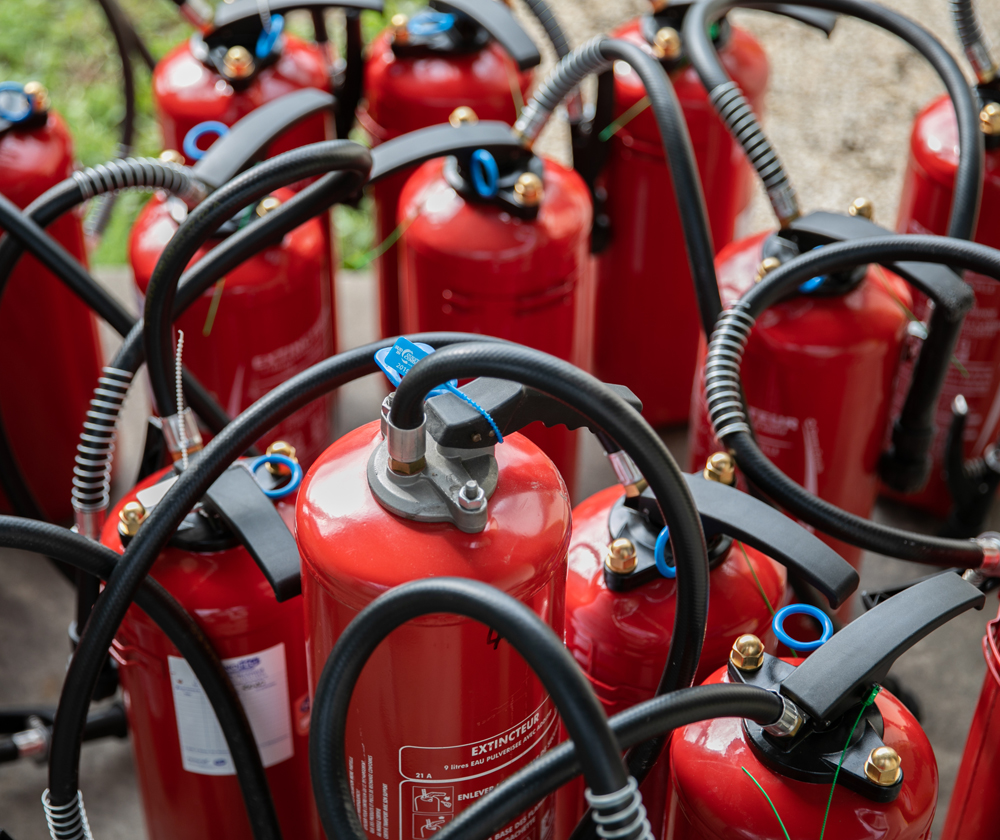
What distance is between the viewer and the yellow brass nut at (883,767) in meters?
0.70

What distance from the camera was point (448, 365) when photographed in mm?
623

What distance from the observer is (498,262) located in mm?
1183

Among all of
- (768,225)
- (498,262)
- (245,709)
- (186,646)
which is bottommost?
(768,225)

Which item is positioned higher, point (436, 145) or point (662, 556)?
point (436, 145)

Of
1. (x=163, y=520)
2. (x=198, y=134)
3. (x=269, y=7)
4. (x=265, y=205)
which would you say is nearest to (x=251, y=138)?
(x=265, y=205)

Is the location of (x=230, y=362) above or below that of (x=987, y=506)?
above

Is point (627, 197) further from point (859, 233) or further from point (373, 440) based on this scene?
point (373, 440)

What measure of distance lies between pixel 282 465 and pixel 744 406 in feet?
1.34

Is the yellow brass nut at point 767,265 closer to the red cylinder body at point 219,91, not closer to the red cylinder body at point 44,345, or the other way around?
the red cylinder body at point 219,91

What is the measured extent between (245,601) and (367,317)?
1.05 metres

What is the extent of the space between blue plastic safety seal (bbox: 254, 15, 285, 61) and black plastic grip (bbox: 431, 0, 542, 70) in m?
0.23

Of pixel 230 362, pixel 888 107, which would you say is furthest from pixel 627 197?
pixel 888 107

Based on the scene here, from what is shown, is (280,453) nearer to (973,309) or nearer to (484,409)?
(484,409)

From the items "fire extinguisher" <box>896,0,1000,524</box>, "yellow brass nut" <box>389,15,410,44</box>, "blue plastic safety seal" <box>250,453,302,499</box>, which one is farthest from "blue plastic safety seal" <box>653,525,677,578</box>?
"yellow brass nut" <box>389,15,410,44</box>
